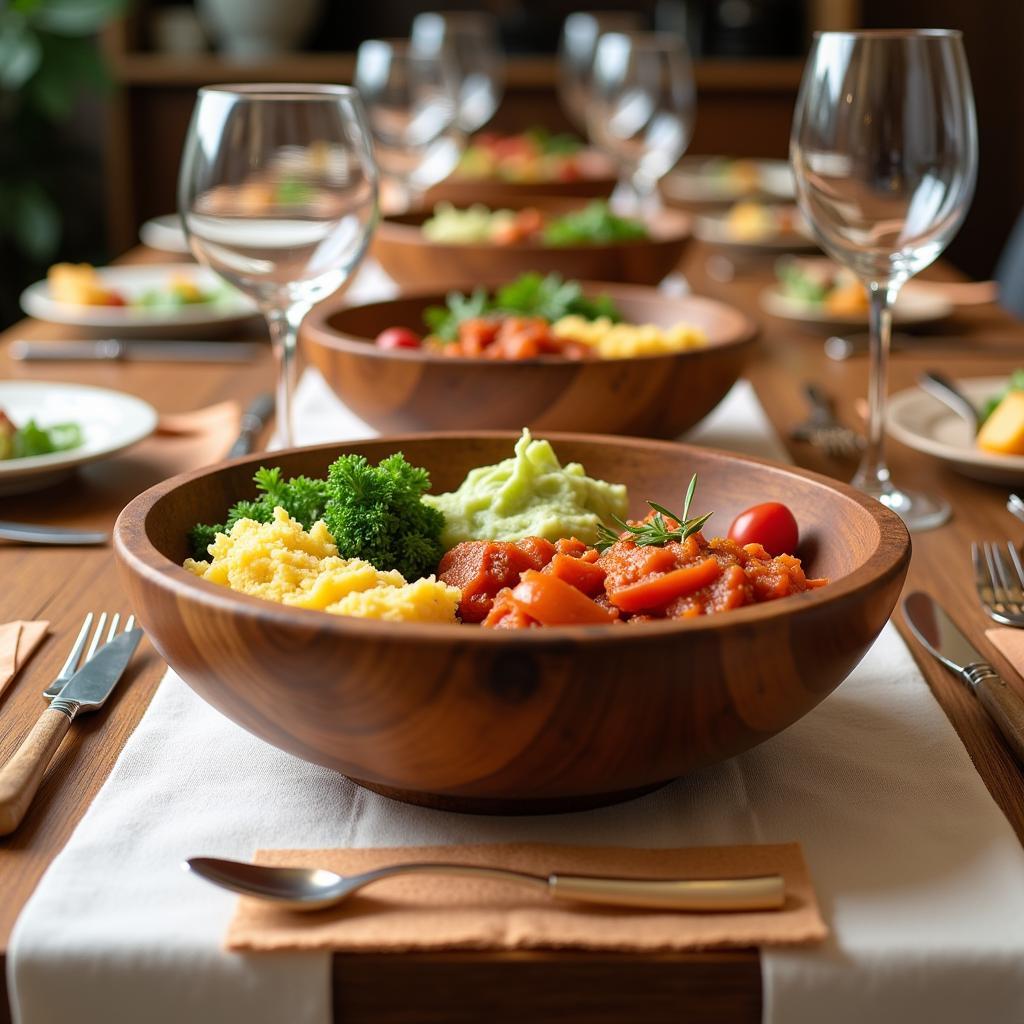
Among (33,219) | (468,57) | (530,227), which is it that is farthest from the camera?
(33,219)

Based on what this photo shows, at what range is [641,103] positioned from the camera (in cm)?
332

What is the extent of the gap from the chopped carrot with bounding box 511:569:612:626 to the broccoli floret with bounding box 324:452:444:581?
20cm

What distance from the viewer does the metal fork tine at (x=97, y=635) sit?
117cm

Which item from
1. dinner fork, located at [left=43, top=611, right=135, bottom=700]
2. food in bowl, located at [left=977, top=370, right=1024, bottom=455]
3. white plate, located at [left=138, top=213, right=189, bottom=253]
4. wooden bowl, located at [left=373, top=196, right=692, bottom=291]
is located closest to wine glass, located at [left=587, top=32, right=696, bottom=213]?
wooden bowl, located at [left=373, top=196, right=692, bottom=291]

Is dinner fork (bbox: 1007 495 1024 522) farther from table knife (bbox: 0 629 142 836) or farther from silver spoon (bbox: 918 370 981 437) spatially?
table knife (bbox: 0 629 142 836)

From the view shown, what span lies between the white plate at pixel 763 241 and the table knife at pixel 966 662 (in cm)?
215

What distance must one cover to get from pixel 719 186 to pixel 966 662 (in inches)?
135

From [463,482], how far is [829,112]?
571mm

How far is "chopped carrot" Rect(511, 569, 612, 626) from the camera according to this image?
891 millimetres

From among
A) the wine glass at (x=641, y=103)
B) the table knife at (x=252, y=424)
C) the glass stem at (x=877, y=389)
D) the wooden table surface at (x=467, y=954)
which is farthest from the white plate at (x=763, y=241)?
the glass stem at (x=877, y=389)

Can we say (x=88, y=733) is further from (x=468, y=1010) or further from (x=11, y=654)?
(x=468, y=1010)

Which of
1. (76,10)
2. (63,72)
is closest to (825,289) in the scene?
(76,10)

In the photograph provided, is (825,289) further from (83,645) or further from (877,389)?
(83,645)

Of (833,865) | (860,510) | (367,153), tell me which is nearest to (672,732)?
(833,865)
